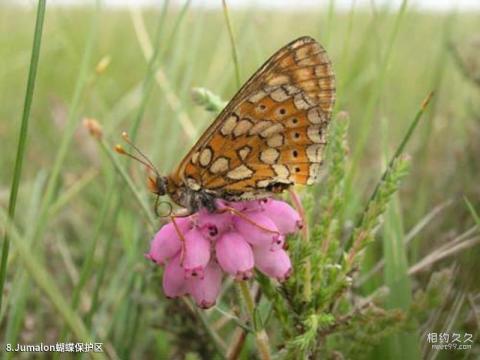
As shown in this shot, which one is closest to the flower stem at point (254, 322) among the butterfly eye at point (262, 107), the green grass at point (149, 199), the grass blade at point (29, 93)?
the green grass at point (149, 199)

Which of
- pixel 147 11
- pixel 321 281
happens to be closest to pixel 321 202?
pixel 321 281

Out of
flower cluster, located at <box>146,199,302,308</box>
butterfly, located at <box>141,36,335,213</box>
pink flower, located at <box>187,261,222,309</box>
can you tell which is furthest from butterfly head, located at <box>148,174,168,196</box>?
pink flower, located at <box>187,261,222,309</box>

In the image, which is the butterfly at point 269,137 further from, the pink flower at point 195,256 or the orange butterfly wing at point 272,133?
the pink flower at point 195,256

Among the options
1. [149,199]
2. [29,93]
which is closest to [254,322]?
[29,93]

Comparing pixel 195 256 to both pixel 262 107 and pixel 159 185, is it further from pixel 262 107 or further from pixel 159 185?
pixel 262 107

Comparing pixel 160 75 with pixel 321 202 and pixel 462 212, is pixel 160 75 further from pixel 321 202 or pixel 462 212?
pixel 321 202
